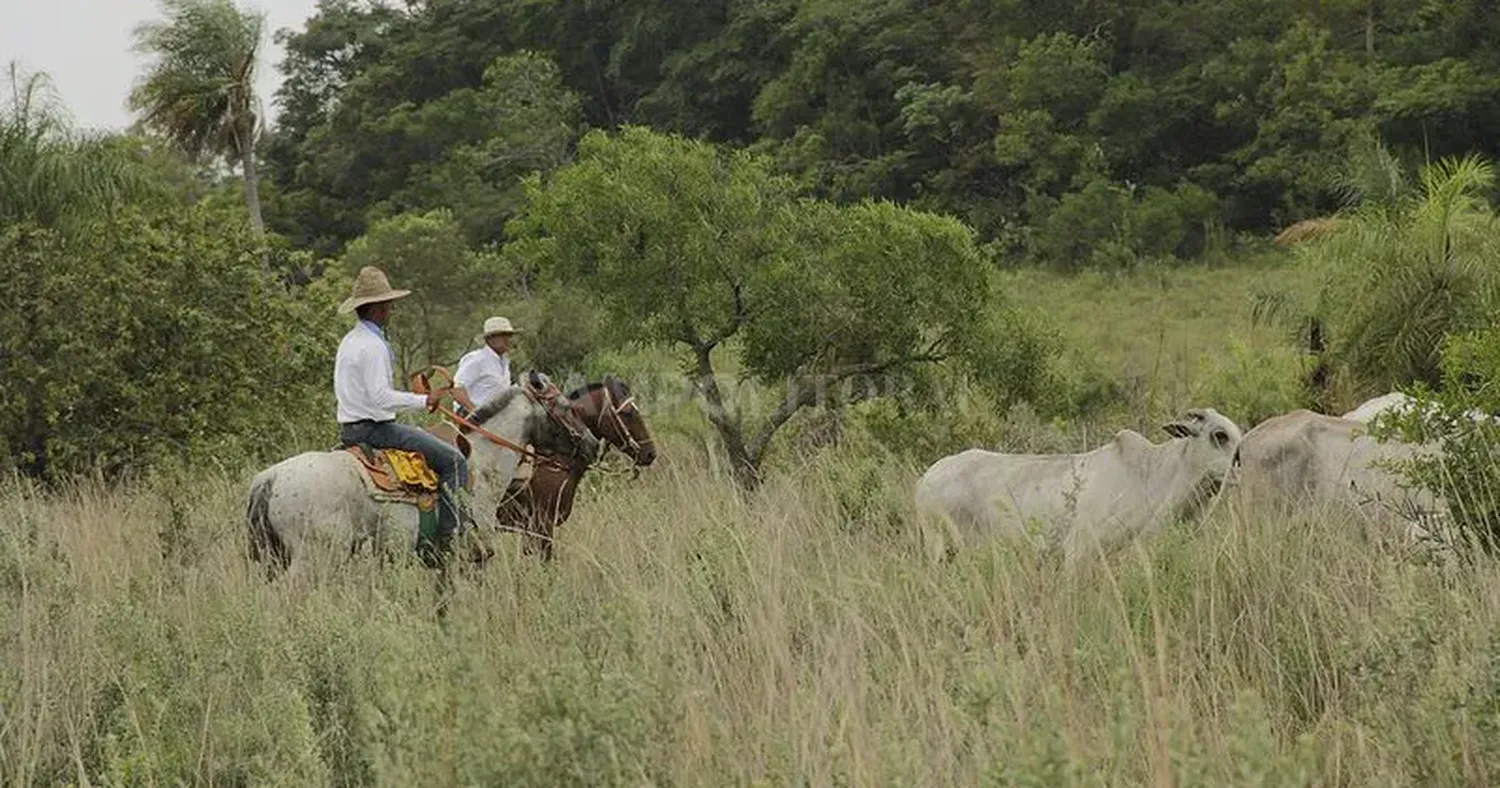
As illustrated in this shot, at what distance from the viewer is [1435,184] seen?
13125mm

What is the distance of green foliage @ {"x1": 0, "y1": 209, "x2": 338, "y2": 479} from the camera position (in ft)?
39.6

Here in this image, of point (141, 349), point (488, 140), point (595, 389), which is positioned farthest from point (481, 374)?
point (488, 140)

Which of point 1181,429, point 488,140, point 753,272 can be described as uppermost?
point 488,140

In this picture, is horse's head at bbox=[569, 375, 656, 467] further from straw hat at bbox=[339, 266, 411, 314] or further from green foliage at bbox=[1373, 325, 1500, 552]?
A: green foliage at bbox=[1373, 325, 1500, 552]

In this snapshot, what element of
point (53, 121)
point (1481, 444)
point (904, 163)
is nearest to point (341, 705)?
point (1481, 444)

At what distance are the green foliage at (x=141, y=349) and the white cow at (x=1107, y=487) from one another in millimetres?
6603

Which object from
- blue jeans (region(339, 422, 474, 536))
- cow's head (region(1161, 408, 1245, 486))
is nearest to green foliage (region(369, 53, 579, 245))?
blue jeans (region(339, 422, 474, 536))

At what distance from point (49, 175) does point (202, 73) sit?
16284mm

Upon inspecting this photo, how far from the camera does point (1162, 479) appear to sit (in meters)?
7.59

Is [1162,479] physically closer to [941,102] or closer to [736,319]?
[736,319]

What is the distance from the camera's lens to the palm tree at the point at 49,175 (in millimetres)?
14250

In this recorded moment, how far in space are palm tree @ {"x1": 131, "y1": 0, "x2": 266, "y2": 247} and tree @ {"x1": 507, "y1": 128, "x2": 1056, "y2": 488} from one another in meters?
18.1

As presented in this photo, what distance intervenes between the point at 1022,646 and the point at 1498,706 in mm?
1393

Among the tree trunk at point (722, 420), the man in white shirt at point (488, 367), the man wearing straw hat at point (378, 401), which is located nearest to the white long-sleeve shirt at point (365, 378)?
the man wearing straw hat at point (378, 401)
